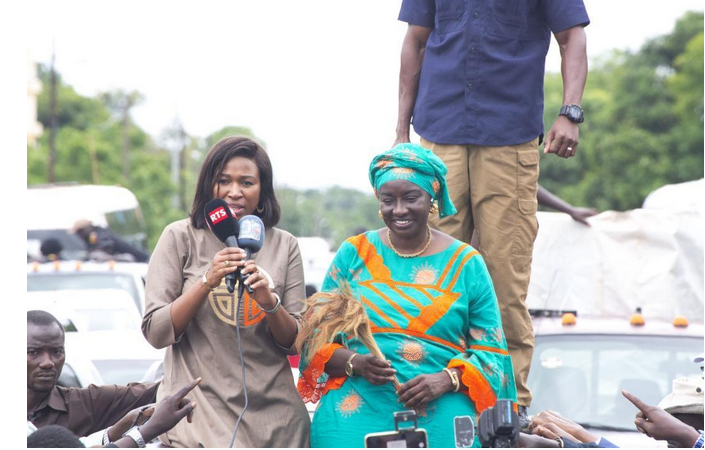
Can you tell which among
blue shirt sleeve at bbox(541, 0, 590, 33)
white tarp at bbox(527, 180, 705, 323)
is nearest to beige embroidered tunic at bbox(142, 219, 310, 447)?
blue shirt sleeve at bbox(541, 0, 590, 33)

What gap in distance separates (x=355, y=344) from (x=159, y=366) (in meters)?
3.51

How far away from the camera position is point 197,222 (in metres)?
4.98

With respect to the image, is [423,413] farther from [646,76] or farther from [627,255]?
[646,76]

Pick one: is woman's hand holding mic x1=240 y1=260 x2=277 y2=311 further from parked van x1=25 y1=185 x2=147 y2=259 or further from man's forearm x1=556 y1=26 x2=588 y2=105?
parked van x1=25 y1=185 x2=147 y2=259

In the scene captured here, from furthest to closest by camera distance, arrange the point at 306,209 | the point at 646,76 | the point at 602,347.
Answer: the point at 646,76 → the point at 306,209 → the point at 602,347

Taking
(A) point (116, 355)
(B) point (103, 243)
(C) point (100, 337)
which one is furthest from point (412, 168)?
(B) point (103, 243)

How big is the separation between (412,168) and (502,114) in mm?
705

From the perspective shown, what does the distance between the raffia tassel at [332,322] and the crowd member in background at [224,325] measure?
0.28 feet

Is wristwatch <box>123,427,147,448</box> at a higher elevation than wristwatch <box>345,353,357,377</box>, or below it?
below

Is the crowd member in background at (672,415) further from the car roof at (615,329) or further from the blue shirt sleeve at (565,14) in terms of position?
the car roof at (615,329)

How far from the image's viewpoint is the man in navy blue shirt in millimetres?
5266

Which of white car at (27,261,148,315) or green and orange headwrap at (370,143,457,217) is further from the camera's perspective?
white car at (27,261,148,315)

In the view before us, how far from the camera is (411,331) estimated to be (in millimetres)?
4664

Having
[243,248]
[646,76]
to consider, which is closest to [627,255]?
[243,248]
